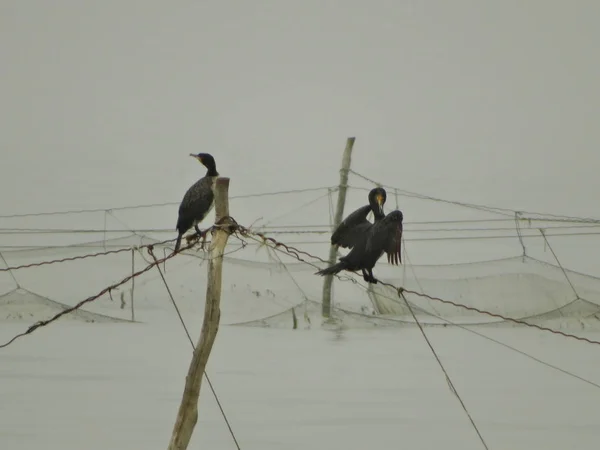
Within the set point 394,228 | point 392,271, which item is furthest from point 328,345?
point 394,228

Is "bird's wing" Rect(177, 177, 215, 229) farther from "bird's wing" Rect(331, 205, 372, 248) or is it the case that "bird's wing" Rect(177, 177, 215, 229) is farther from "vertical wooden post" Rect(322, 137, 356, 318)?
"vertical wooden post" Rect(322, 137, 356, 318)

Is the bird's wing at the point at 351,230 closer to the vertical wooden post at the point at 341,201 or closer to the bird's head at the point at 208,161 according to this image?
the bird's head at the point at 208,161

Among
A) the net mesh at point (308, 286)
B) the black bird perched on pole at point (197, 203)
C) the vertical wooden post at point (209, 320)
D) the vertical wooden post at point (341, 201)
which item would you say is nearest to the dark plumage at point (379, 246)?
the vertical wooden post at point (209, 320)

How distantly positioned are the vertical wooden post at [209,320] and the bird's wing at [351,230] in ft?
3.69

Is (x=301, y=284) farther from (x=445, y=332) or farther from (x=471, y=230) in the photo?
(x=445, y=332)

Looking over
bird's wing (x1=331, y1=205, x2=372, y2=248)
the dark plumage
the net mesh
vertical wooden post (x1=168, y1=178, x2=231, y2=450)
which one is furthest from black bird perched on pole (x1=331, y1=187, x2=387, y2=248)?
the net mesh

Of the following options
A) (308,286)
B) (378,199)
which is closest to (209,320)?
(378,199)

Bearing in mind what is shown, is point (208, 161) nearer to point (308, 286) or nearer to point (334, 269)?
point (334, 269)

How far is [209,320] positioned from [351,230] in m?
1.40

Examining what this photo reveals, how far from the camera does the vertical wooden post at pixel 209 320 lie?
585cm

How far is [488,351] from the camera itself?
19.4 metres

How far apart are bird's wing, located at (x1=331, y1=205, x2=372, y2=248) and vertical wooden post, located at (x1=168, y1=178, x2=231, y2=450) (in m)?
1.12

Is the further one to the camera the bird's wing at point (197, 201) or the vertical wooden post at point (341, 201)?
the vertical wooden post at point (341, 201)

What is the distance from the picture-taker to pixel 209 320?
19.4 ft
